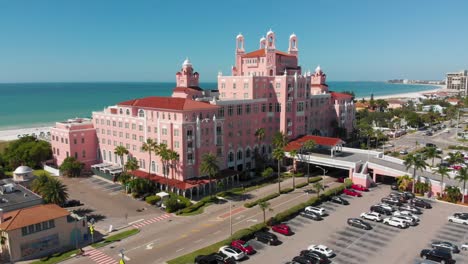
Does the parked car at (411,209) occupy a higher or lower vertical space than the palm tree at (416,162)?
lower

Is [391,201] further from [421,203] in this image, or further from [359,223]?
[359,223]

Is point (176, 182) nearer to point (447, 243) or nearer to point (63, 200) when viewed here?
point (63, 200)

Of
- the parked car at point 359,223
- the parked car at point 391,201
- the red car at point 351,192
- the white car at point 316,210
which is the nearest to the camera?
the parked car at point 359,223

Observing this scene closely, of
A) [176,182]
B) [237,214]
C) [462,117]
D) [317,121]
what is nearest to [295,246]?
[237,214]

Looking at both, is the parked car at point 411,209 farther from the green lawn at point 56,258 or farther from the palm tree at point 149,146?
the green lawn at point 56,258

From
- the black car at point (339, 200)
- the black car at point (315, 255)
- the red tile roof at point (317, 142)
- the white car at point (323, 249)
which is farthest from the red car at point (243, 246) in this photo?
the red tile roof at point (317, 142)

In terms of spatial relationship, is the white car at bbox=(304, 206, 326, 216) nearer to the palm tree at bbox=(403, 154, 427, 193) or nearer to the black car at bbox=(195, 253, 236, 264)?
the black car at bbox=(195, 253, 236, 264)

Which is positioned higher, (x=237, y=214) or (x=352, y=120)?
(x=352, y=120)
